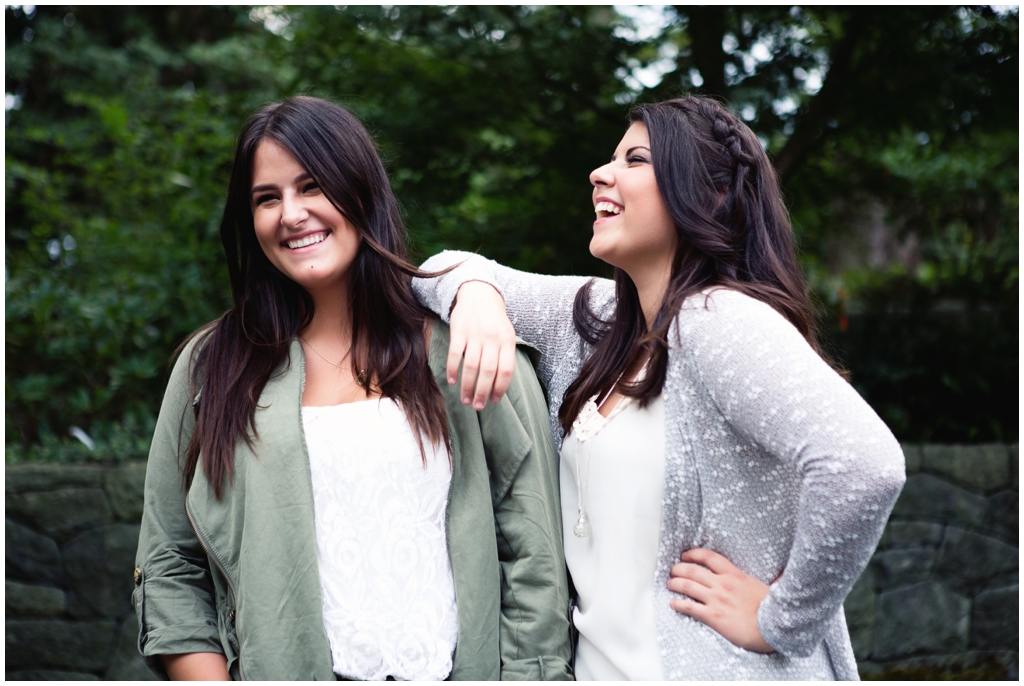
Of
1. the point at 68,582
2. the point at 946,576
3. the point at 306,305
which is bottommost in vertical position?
the point at 946,576

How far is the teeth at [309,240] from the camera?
1750 mm

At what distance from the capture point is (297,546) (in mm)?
1608

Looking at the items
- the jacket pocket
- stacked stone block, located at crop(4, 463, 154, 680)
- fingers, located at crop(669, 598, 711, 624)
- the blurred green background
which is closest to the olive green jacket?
the jacket pocket

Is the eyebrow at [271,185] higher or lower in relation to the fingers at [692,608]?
higher

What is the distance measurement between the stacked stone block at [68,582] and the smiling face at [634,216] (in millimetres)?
2673

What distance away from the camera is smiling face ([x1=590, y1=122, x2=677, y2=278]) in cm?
164

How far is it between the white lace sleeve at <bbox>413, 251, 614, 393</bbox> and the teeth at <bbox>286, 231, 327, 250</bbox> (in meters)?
0.24

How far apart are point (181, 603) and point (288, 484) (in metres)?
0.38

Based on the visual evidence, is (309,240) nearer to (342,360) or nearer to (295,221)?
(295,221)

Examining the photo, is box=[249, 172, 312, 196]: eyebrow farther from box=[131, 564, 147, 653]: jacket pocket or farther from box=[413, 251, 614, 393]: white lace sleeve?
box=[131, 564, 147, 653]: jacket pocket

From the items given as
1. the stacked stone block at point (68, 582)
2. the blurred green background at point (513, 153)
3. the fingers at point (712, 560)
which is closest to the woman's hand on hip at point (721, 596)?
the fingers at point (712, 560)

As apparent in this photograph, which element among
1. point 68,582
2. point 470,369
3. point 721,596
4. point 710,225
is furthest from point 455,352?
point 68,582

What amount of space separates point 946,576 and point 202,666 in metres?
3.48

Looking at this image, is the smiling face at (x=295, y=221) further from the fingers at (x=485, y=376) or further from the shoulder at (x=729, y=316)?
the shoulder at (x=729, y=316)
